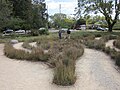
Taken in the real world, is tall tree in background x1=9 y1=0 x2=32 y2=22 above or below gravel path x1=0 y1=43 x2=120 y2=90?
above

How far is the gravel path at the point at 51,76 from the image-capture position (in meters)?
10.9

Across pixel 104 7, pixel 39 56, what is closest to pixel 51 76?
pixel 39 56

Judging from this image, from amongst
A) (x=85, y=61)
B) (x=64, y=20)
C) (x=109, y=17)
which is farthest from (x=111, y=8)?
(x=64, y=20)

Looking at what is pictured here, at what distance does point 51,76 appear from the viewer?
12.8 metres

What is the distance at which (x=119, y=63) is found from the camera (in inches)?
587

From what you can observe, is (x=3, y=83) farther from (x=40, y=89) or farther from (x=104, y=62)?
(x=104, y=62)

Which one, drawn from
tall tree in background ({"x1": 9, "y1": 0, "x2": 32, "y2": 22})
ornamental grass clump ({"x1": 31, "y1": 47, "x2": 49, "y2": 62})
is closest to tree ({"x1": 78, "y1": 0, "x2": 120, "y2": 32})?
tall tree in background ({"x1": 9, "y1": 0, "x2": 32, "y2": 22})

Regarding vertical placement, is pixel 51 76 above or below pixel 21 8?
below

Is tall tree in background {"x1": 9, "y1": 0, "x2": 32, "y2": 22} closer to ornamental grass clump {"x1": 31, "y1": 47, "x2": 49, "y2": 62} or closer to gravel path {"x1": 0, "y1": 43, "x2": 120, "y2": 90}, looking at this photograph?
ornamental grass clump {"x1": 31, "y1": 47, "x2": 49, "y2": 62}

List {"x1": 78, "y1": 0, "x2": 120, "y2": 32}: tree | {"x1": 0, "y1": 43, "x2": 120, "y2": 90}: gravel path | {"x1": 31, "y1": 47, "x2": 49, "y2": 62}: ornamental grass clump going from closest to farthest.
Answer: {"x1": 0, "y1": 43, "x2": 120, "y2": 90}: gravel path
{"x1": 31, "y1": 47, "x2": 49, "y2": 62}: ornamental grass clump
{"x1": 78, "y1": 0, "x2": 120, "y2": 32}: tree

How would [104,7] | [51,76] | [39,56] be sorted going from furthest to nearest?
1. [104,7]
2. [39,56]
3. [51,76]

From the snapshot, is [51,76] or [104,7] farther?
[104,7]

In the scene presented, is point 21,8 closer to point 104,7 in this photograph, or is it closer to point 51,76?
point 104,7

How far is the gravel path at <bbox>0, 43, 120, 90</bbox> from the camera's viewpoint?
10938 mm
